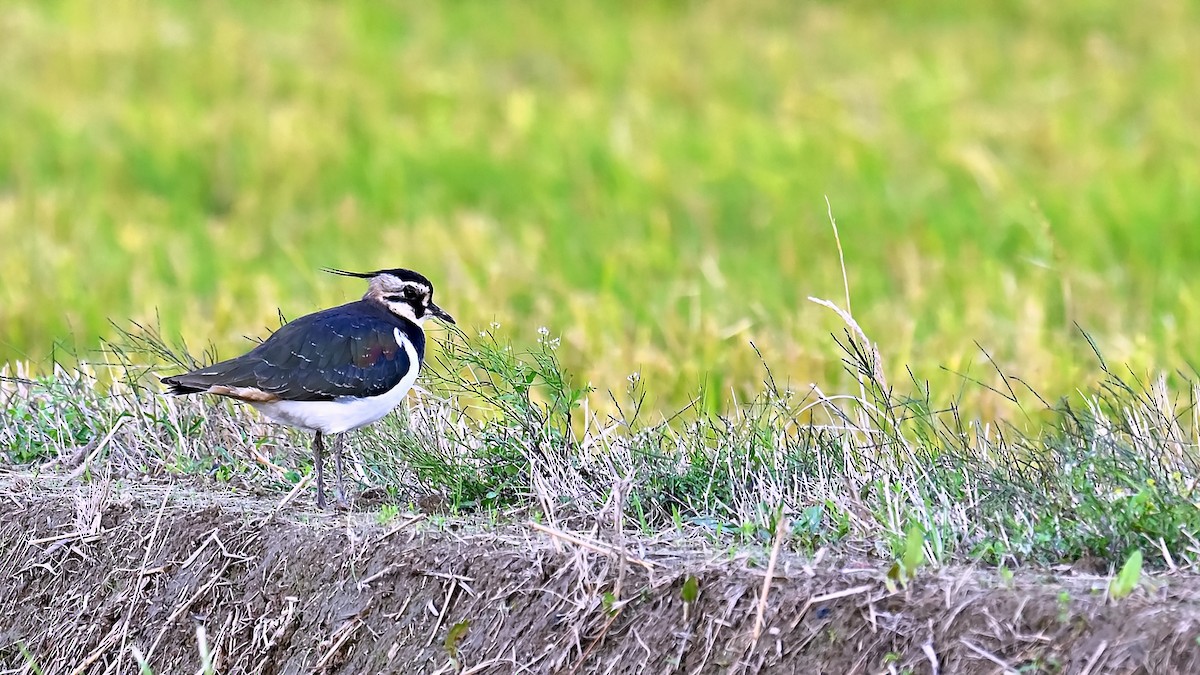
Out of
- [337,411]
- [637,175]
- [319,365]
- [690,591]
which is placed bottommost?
[637,175]

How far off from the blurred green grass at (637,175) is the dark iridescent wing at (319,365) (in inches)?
84.0

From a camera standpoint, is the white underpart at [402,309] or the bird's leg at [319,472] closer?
the bird's leg at [319,472]

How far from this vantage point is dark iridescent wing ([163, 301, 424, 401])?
5055 mm

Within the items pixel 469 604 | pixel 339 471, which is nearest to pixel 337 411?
pixel 339 471

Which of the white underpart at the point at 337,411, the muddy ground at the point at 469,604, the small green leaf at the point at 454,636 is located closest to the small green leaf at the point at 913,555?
the muddy ground at the point at 469,604

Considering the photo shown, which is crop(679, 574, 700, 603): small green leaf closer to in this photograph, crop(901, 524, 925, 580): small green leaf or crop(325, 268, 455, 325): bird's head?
crop(901, 524, 925, 580): small green leaf

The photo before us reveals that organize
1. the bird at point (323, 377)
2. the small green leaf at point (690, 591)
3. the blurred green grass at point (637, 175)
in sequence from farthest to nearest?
the blurred green grass at point (637, 175) < the bird at point (323, 377) < the small green leaf at point (690, 591)

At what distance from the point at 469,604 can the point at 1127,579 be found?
5.24 ft

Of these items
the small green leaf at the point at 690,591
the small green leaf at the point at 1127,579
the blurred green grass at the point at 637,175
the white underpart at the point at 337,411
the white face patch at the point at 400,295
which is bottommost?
the blurred green grass at the point at 637,175

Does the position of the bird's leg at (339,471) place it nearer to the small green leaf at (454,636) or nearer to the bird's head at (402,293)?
the bird's head at (402,293)

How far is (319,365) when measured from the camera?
16.7 ft

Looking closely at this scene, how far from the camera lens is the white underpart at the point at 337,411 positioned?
16.6 ft

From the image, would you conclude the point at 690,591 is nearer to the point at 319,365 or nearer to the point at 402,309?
the point at 319,365

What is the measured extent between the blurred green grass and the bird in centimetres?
214
